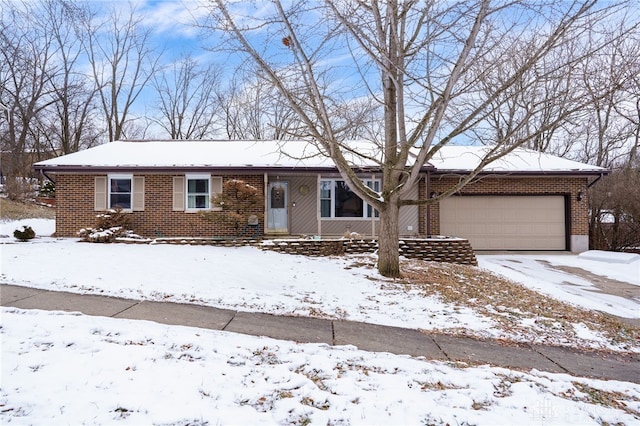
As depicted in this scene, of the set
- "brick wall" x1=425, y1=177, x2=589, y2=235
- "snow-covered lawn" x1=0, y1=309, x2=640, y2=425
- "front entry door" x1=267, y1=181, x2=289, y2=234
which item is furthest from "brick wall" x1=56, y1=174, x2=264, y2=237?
"snow-covered lawn" x1=0, y1=309, x2=640, y2=425

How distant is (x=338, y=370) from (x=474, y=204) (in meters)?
12.2

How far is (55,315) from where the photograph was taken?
Answer: 4117 millimetres

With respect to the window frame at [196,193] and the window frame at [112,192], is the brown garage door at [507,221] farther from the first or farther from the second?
the window frame at [112,192]

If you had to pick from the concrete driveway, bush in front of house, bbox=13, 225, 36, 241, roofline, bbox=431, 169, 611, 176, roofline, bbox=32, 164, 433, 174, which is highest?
roofline, bbox=32, 164, 433, 174

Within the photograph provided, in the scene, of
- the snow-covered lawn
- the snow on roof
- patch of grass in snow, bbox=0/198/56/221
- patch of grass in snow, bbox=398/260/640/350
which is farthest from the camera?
patch of grass in snow, bbox=0/198/56/221

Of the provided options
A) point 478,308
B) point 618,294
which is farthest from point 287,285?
point 618,294

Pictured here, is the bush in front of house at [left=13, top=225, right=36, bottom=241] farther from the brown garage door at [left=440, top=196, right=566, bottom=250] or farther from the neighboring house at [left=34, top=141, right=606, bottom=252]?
the brown garage door at [left=440, top=196, right=566, bottom=250]

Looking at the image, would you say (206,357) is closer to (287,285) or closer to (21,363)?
(21,363)

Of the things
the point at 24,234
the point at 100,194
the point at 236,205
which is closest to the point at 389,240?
the point at 236,205

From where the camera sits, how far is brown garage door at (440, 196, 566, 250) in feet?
45.4

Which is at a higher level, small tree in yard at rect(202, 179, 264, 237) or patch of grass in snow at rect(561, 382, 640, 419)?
small tree in yard at rect(202, 179, 264, 237)

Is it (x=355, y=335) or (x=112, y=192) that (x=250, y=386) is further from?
(x=112, y=192)

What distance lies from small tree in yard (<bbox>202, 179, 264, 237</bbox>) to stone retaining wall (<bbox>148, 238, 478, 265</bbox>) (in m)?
0.94

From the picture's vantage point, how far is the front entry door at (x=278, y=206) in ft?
43.6
